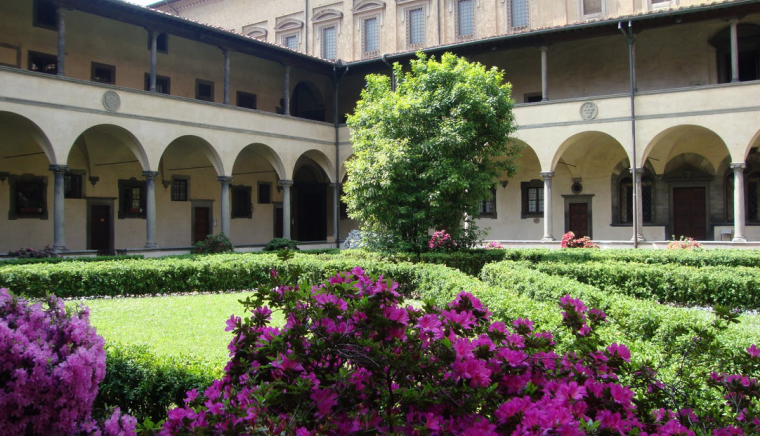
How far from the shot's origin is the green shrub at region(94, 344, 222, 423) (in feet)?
15.1

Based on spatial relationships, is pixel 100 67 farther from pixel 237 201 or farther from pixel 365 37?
pixel 365 37

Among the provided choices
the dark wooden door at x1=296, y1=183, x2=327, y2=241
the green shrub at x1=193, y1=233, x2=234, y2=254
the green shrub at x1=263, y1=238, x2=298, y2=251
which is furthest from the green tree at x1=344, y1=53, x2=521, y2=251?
the dark wooden door at x1=296, y1=183, x2=327, y2=241

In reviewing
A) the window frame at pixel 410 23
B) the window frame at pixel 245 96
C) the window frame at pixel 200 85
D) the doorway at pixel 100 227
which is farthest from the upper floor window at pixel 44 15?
the window frame at pixel 410 23

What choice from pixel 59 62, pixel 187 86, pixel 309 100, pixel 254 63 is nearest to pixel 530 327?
pixel 59 62

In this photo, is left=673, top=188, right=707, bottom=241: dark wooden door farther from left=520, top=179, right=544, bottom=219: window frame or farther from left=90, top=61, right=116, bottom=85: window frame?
left=90, top=61, right=116, bottom=85: window frame

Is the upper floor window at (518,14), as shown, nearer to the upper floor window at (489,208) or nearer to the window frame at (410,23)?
the window frame at (410,23)

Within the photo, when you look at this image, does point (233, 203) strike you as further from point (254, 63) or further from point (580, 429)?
point (580, 429)

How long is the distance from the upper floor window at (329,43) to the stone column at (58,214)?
54.8ft

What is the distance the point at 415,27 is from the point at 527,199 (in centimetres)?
1025

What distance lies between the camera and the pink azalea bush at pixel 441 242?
14750mm

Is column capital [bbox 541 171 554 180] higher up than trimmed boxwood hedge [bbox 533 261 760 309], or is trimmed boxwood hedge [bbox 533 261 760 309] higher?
column capital [bbox 541 171 554 180]

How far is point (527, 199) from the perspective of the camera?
25.4 meters

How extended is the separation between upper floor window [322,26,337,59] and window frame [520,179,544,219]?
486 inches

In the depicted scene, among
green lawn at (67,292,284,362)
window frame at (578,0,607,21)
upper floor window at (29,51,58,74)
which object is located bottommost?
green lawn at (67,292,284,362)
